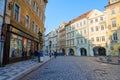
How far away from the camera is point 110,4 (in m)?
39.4

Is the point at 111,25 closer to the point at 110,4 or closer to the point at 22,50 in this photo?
the point at 110,4

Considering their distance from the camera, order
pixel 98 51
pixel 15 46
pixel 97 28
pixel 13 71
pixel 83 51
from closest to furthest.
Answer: pixel 13 71 < pixel 15 46 < pixel 97 28 < pixel 98 51 < pixel 83 51

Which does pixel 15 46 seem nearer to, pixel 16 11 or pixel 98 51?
pixel 16 11

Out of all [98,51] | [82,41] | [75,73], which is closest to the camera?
[75,73]

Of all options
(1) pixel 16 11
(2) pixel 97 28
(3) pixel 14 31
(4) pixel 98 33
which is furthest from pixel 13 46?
(2) pixel 97 28

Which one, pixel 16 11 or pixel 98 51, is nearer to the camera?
pixel 16 11

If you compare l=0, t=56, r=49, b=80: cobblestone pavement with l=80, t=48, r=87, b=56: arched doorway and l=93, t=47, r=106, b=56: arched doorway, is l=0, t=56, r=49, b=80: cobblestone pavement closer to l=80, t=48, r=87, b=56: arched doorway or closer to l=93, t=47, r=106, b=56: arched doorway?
l=93, t=47, r=106, b=56: arched doorway

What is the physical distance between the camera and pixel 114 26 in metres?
37.8

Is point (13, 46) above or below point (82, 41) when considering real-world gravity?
below

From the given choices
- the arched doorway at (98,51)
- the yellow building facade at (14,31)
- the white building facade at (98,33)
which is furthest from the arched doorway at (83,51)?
the yellow building facade at (14,31)

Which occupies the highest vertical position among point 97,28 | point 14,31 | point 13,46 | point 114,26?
point 97,28

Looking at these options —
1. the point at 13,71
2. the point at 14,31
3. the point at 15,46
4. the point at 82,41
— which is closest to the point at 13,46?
the point at 15,46

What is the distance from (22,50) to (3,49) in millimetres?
5551

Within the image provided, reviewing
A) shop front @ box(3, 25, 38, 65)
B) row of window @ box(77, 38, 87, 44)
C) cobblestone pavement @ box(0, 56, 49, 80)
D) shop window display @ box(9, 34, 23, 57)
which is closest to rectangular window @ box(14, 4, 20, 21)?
shop front @ box(3, 25, 38, 65)
